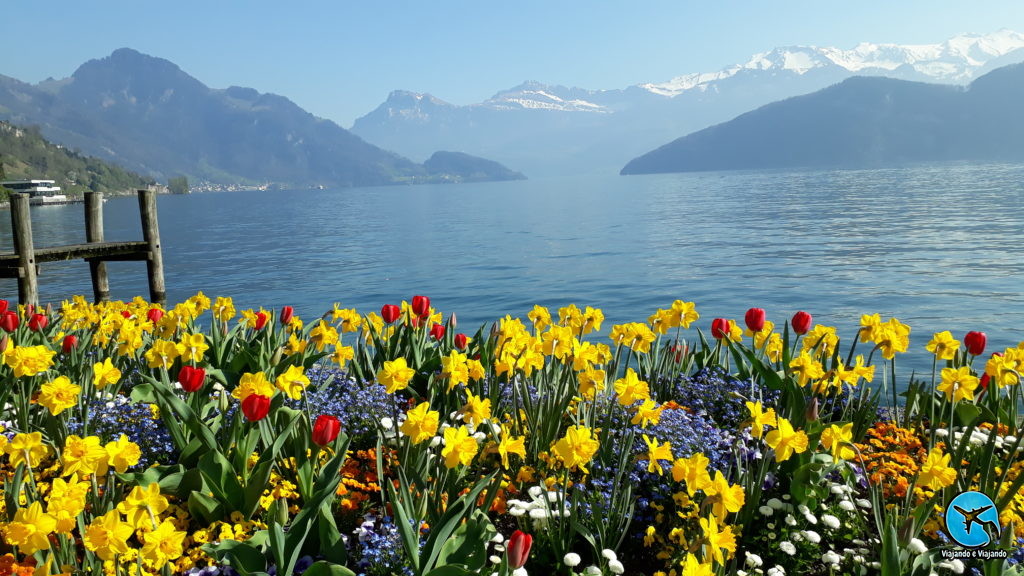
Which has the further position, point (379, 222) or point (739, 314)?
point (379, 222)

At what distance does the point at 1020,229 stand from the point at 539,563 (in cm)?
3368

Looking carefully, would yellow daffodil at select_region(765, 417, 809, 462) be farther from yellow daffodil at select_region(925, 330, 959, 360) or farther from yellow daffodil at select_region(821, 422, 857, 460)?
yellow daffodil at select_region(925, 330, 959, 360)

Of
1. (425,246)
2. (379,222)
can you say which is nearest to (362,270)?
(425,246)

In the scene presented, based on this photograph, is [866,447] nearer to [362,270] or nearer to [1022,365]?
[1022,365]

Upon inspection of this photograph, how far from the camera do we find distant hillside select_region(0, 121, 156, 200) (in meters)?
172

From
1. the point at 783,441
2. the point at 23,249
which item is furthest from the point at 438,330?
the point at 23,249

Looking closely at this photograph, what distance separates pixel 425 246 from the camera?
38.9 metres

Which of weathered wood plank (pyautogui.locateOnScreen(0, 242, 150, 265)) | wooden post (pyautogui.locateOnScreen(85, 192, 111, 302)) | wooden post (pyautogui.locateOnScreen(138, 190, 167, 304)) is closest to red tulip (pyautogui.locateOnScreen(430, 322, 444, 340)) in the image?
weathered wood plank (pyautogui.locateOnScreen(0, 242, 150, 265))

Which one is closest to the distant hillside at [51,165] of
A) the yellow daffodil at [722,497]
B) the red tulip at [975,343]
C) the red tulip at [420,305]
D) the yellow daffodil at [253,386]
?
the red tulip at [420,305]

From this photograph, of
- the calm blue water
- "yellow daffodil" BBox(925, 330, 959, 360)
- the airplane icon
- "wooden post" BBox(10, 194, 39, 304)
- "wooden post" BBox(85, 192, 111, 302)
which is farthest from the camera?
the calm blue water

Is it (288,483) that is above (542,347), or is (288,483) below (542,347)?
below

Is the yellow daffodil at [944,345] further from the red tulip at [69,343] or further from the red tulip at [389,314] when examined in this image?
the red tulip at [69,343]

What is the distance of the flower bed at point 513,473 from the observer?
297 cm

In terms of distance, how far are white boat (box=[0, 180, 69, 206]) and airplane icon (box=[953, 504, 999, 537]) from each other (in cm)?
15291
